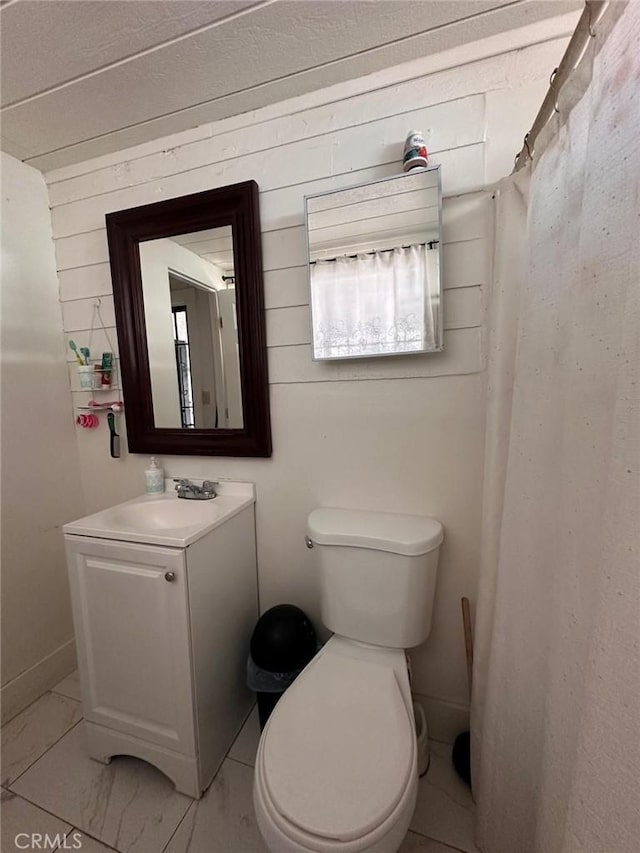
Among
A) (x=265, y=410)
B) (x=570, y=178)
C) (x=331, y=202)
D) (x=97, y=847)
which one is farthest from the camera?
(x=265, y=410)

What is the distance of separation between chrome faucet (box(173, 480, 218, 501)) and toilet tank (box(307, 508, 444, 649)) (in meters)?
0.51

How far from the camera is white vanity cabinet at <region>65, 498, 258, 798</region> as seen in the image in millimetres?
1055

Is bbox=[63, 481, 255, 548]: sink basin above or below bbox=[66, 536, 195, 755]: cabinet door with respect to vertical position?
above

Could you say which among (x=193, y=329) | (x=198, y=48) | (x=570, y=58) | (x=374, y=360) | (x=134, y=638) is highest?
(x=198, y=48)

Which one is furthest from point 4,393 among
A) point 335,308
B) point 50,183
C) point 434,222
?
point 434,222

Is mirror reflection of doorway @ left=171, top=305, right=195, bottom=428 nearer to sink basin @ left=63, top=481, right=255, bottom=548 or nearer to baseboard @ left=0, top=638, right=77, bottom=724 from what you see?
sink basin @ left=63, top=481, right=255, bottom=548

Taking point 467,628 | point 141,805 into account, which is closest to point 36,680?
point 141,805

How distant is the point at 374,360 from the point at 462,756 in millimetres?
1393

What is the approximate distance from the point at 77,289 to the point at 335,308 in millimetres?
1287

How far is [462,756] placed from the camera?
117 centimetres

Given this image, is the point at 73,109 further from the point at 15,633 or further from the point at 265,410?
the point at 15,633

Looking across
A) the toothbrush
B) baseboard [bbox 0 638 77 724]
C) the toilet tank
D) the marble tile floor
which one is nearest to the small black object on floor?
the marble tile floor

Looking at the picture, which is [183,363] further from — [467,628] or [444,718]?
[444,718]

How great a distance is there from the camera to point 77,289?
1.62 metres
